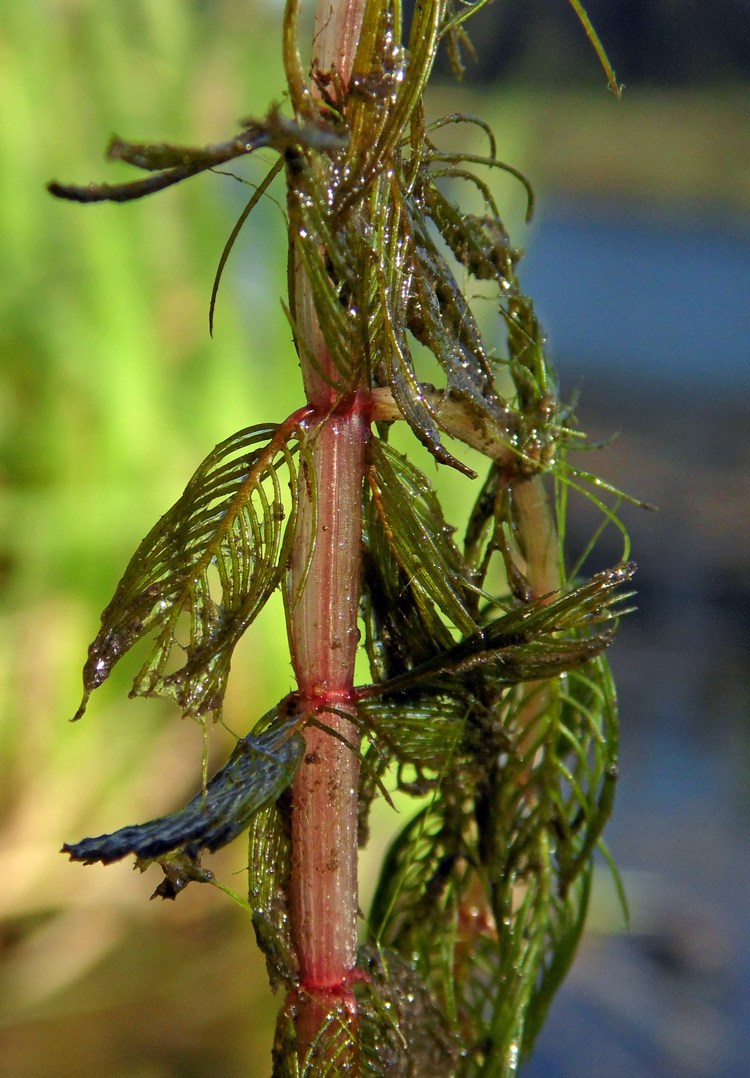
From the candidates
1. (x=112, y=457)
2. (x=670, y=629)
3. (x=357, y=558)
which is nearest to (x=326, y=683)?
(x=357, y=558)

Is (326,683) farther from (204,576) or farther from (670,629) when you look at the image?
(670,629)

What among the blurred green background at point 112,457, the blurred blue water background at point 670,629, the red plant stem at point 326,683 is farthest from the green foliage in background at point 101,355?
the red plant stem at point 326,683

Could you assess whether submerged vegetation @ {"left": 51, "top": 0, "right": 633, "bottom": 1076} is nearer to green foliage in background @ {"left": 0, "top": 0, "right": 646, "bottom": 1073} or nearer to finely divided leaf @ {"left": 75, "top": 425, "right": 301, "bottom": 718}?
finely divided leaf @ {"left": 75, "top": 425, "right": 301, "bottom": 718}

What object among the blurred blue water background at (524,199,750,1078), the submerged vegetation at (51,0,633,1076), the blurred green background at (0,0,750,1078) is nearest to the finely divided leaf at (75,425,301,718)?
the submerged vegetation at (51,0,633,1076)

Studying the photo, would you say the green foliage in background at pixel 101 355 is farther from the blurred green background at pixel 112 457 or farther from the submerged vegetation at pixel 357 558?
the submerged vegetation at pixel 357 558

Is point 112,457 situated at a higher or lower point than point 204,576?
higher

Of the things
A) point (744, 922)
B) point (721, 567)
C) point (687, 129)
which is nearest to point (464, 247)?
point (744, 922)

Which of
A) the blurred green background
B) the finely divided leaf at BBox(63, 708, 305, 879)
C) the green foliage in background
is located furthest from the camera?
the green foliage in background
